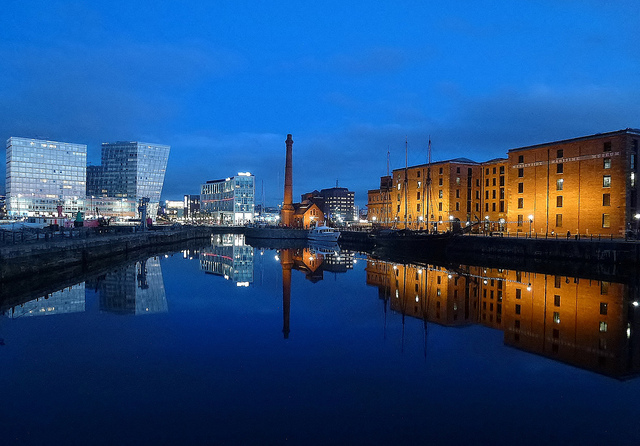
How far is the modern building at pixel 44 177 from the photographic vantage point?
15375 cm

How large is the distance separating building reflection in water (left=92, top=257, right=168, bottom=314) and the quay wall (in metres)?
3.53

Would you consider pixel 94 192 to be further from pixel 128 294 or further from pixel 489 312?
pixel 489 312

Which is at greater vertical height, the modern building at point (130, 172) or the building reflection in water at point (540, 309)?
the modern building at point (130, 172)

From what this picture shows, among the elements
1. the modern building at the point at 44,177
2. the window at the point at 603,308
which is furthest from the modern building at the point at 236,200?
the window at the point at 603,308

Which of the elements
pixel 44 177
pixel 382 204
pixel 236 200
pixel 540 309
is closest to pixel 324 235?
pixel 382 204

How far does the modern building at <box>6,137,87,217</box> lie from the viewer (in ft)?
504

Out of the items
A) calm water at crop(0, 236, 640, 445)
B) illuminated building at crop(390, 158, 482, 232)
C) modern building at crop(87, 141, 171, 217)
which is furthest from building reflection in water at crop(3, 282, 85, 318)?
modern building at crop(87, 141, 171, 217)

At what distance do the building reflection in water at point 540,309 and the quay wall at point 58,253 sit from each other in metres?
20.6

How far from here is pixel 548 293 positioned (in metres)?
22.4

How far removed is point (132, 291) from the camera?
72.3 ft

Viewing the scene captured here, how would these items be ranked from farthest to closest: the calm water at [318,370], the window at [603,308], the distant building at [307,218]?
the distant building at [307,218] < the window at [603,308] < the calm water at [318,370]

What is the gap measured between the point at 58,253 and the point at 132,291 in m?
10.7

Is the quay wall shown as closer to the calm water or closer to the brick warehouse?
the calm water

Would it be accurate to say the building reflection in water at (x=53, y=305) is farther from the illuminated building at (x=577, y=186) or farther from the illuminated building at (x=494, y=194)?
the illuminated building at (x=494, y=194)
